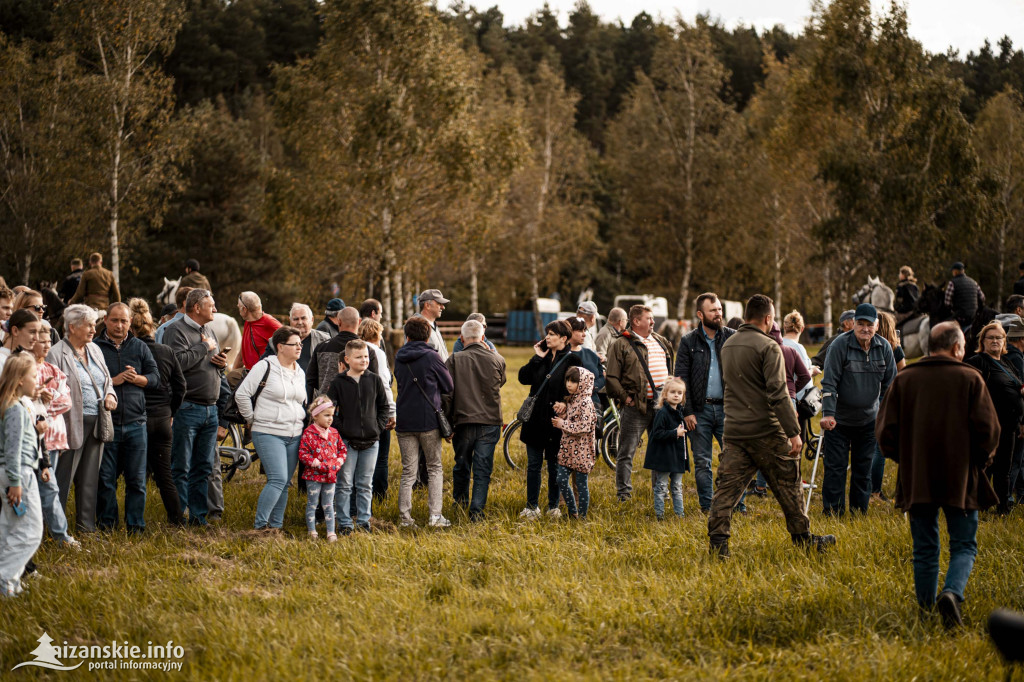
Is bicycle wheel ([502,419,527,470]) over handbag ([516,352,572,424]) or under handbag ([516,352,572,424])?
under

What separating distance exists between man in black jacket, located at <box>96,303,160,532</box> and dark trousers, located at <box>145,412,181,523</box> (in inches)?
6.3

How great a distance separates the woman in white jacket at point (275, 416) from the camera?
7395mm

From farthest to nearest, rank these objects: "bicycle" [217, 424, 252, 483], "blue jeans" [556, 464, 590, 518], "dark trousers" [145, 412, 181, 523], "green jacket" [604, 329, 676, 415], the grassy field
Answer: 1. "bicycle" [217, 424, 252, 483]
2. "green jacket" [604, 329, 676, 415]
3. "blue jeans" [556, 464, 590, 518]
4. "dark trousers" [145, 412, 181, 523]
5. the grassy field

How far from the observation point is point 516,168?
29.9 meters

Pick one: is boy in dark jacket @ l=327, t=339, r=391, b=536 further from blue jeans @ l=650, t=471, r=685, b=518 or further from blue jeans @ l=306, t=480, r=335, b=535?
blue jeans @ l=650, t=471, r=685, b=518

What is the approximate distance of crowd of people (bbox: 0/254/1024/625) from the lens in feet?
21.7

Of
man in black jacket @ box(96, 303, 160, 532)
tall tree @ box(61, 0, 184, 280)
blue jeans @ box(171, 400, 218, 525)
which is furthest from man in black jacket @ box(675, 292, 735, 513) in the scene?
tall tree @ box(61, 0, 184, 280)

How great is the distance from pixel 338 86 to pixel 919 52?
61.6ft

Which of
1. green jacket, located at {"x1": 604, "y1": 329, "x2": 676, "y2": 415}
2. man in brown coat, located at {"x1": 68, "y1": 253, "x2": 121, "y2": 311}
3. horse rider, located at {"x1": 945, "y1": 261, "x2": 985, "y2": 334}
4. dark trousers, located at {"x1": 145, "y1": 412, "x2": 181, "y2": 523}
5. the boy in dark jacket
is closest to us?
the boy in dark jacket

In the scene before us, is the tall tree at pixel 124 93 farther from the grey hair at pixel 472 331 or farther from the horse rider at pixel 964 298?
the horse rider at pixel 964 298

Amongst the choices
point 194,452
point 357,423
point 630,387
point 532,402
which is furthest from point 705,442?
point 194,452

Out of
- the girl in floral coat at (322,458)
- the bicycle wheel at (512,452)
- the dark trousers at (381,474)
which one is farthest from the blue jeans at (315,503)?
the bicycle wheel at (512,452)

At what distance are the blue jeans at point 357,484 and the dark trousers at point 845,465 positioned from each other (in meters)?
4.22

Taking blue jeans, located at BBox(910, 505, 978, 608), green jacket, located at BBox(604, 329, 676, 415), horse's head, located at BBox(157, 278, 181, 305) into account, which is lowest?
blue jeans, located at BBox(910, 505, 978, 608)
